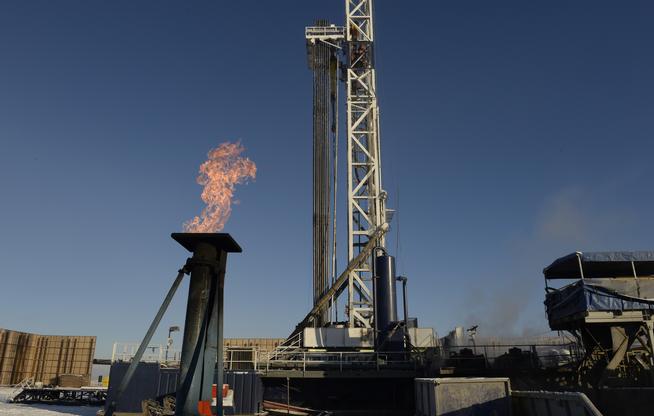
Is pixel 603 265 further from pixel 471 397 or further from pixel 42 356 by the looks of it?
pixel 42 356

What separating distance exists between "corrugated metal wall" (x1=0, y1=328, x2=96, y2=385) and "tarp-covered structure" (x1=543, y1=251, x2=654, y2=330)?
180 feet

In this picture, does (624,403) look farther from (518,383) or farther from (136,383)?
(136,383)

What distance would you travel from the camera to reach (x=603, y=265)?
27.4 m

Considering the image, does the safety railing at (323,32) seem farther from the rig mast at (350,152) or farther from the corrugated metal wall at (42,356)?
the corrugated metal wall at (42,356)

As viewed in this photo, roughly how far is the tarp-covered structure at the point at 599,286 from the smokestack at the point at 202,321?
20.1 metres

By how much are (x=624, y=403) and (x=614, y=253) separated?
14.2 m

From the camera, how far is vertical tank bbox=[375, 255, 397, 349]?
34.0m

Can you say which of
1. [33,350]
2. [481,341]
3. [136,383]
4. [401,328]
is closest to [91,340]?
[33,350]

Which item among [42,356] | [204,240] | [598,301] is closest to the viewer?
[204,240]

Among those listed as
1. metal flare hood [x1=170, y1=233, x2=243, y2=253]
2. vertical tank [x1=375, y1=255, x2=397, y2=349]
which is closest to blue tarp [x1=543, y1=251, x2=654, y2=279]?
vertical tank [x1=375, y1=255, x2=397, y2=349]

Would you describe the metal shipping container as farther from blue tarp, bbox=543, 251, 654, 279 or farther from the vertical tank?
the vertical tank

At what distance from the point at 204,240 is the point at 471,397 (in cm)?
1372

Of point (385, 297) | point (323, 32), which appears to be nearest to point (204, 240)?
point (385, 297)

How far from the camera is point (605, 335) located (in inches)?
977
